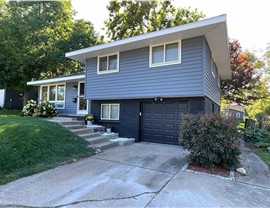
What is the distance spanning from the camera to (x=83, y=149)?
20.9 ft

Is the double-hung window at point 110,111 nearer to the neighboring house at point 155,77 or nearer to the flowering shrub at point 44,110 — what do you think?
the neighboring house at point 155,77

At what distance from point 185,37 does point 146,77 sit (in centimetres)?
226

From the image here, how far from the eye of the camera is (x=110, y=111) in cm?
988

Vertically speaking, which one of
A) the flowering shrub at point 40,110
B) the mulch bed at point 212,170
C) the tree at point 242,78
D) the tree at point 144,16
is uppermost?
the tree at point 144,16

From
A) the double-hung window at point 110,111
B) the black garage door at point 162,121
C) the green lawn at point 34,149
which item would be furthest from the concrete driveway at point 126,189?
the double-hung window at point 110,111

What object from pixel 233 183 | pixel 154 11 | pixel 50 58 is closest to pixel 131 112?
pixel 233 183

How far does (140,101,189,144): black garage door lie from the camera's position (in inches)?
309

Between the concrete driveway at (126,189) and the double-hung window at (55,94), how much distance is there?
8.11 m

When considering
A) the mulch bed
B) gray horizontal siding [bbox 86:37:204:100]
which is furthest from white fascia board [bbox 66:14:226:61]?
the mulch bed

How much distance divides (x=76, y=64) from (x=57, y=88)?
8.59 meters

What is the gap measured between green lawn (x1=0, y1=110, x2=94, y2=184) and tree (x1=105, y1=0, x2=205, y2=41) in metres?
14.6

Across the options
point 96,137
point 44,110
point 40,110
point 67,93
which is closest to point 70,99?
point 67,93

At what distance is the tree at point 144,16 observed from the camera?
1777 cm

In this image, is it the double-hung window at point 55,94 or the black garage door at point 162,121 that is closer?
the black garage door at point 162,121
